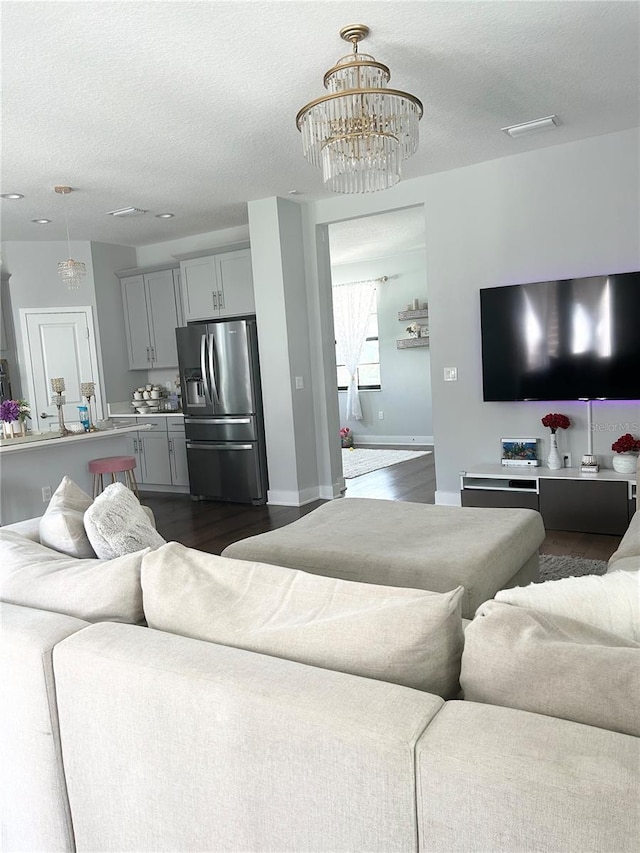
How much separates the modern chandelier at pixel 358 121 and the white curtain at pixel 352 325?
6794 mm

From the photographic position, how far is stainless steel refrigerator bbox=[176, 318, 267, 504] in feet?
19.3

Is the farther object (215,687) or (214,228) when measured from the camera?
(214,228)

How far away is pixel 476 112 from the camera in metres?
3.80

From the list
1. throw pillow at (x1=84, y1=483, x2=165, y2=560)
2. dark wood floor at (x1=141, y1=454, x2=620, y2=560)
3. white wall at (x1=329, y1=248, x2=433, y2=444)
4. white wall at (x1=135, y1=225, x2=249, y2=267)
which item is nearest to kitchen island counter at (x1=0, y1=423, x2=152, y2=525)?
dark wood floor at (x1=141, y1=454, x2=620, y2=560)

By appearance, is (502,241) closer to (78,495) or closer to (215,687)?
(78,495)

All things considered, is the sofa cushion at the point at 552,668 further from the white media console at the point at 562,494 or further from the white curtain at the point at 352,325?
the white curtain at the point at 352,325

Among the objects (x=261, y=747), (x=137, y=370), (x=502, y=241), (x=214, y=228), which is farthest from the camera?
(x=137, y=370)

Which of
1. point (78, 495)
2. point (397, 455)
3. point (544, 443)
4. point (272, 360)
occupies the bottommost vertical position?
point (397, 455)

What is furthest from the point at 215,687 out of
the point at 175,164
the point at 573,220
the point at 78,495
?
the point at 573,220

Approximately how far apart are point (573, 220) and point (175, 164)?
287cm

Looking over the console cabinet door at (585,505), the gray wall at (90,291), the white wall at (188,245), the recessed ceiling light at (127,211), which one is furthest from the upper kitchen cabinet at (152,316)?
the console cabinet door at (585,505)

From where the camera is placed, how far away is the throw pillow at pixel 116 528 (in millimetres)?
1948

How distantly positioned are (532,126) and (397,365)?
5.50m

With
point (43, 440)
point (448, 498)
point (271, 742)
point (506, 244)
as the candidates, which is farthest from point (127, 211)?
point (271, 742)
